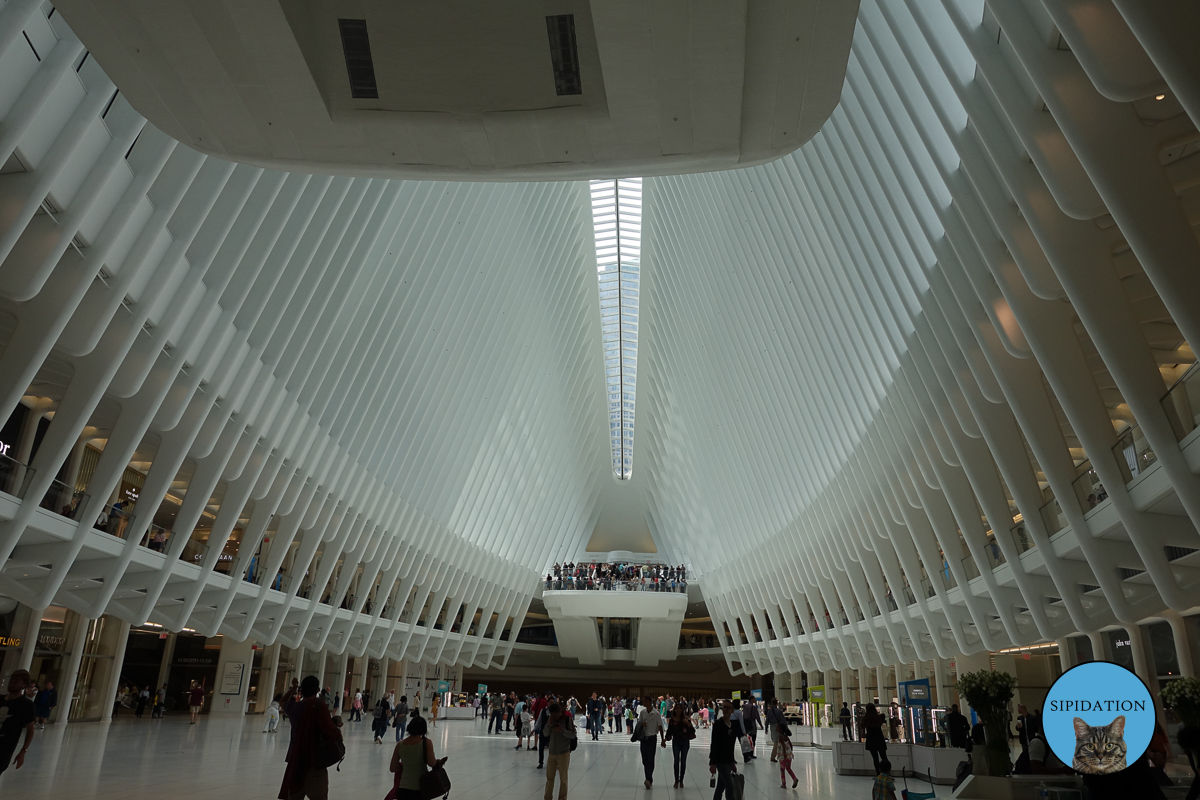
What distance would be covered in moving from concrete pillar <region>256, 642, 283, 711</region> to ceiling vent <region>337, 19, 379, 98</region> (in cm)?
3096

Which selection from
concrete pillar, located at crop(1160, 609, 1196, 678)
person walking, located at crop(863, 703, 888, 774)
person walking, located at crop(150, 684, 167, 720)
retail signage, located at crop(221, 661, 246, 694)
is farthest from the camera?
retail signage, located at crop(221, 661, 246, 694)

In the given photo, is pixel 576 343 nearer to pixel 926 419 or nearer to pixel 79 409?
pixel 926 419

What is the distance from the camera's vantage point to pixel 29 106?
9.70m

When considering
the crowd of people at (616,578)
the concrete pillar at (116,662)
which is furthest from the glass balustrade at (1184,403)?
the crowd of people at (616,578)

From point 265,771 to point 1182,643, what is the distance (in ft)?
51.7

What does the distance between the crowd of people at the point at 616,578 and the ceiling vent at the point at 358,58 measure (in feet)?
141

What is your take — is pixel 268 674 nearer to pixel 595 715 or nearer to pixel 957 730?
pixel 595 715

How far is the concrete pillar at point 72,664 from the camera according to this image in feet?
71.8

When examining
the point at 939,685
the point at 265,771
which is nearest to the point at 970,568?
the point at 939,685

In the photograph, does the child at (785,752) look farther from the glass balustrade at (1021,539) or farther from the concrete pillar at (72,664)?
the concrete pillar at (72,664)

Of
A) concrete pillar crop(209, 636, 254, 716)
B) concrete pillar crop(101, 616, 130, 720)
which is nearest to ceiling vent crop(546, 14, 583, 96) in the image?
concrete pillar crop(101, 616, 130, 720)

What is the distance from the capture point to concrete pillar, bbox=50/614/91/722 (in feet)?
71.8

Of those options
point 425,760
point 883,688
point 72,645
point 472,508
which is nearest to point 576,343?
point 472,508

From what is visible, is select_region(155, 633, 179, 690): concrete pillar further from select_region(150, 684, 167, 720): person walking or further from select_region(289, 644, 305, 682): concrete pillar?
select_region(289, 644, 305, 682): concrete pillar
